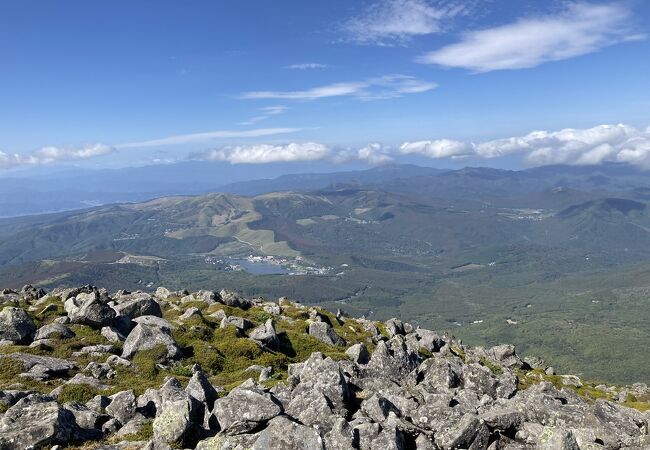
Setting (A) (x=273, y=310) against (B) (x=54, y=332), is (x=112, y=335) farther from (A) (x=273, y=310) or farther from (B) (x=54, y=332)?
(A) (x=273, y=310)

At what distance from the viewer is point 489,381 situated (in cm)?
3431

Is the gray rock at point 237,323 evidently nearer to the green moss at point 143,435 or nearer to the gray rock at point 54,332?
the gray rock at point 54,332

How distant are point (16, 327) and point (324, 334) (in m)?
34.4

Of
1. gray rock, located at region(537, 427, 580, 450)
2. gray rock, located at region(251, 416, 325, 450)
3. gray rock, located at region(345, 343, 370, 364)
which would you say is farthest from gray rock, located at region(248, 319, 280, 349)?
gray rock, located at region(537, 427, 580, 450)

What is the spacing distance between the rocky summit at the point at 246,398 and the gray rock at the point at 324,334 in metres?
7.38

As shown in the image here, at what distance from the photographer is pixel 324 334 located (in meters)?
60.1

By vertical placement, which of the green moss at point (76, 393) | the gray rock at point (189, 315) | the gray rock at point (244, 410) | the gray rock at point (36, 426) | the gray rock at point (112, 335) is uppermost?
the gray rock at point (36, 426)

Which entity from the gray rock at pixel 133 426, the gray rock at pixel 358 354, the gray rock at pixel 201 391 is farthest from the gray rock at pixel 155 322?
the gray rock at pixel 133 426

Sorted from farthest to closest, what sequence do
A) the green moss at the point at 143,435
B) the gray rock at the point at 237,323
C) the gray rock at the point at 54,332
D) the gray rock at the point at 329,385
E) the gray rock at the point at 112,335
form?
the gray rock at the point at 237,323 → the gray rock at the point at 112,335 → the gray rock at the point at 54,332 → the gray rock at the point at 329,385 → the green moss at the point at 143,435

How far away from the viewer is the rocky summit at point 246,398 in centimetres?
2170

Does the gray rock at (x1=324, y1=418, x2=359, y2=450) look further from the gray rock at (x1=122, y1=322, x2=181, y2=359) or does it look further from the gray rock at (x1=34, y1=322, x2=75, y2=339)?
the gray rock at (x1=34, y1=322, x2=75, y2=339)

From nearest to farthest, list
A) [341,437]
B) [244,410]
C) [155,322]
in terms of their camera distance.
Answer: [341,437]
[244,410]
[155,322]

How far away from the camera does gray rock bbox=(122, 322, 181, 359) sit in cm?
4162

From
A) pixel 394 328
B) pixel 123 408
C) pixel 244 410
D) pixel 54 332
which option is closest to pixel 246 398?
pixel 244 410
